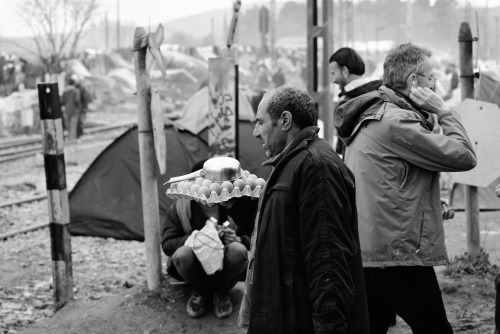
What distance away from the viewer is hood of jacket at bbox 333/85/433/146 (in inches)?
151

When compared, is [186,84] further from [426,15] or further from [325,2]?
[426,15]

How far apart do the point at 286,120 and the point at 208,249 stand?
2501mm

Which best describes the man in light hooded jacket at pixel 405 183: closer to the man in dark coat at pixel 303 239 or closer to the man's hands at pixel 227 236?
the man in dark coat at pixel 303 239

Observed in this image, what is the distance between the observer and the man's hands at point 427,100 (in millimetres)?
3791

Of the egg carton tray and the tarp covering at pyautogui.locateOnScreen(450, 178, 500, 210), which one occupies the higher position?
the egg carton tray

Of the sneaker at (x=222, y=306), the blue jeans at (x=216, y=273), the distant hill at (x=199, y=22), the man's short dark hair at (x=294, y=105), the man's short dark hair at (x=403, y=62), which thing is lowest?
the sneaker at (x=222, y=306)

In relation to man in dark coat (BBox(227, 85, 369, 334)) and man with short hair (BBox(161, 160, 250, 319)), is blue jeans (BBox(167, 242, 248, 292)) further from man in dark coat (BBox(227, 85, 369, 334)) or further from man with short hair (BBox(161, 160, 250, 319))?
man in dark coat (BBox(227, 85, 369, 334))

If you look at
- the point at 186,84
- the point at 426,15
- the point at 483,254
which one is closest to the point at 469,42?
the point at 483,254

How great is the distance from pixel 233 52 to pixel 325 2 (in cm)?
476

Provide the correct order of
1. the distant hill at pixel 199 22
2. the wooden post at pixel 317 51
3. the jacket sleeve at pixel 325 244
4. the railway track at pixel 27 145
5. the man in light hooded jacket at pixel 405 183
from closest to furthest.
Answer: the jacket sleeve at pixel 325 244, the man in light hooded jacket at pixel 405 183, the wooden post at pixel 317 51, the railway track at pixel 27 145, the distant hill at pixel 199 22

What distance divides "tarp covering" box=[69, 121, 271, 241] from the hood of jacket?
16.4 ft

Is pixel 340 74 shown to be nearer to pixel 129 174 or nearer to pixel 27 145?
pixel 129 174

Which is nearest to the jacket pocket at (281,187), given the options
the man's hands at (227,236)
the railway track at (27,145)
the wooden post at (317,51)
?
the man's hands at (227,236)

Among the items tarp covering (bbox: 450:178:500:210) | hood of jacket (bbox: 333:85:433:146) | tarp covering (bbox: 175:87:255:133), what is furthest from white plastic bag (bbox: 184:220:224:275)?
tarp covering (bbox: 450:178:500:210)
